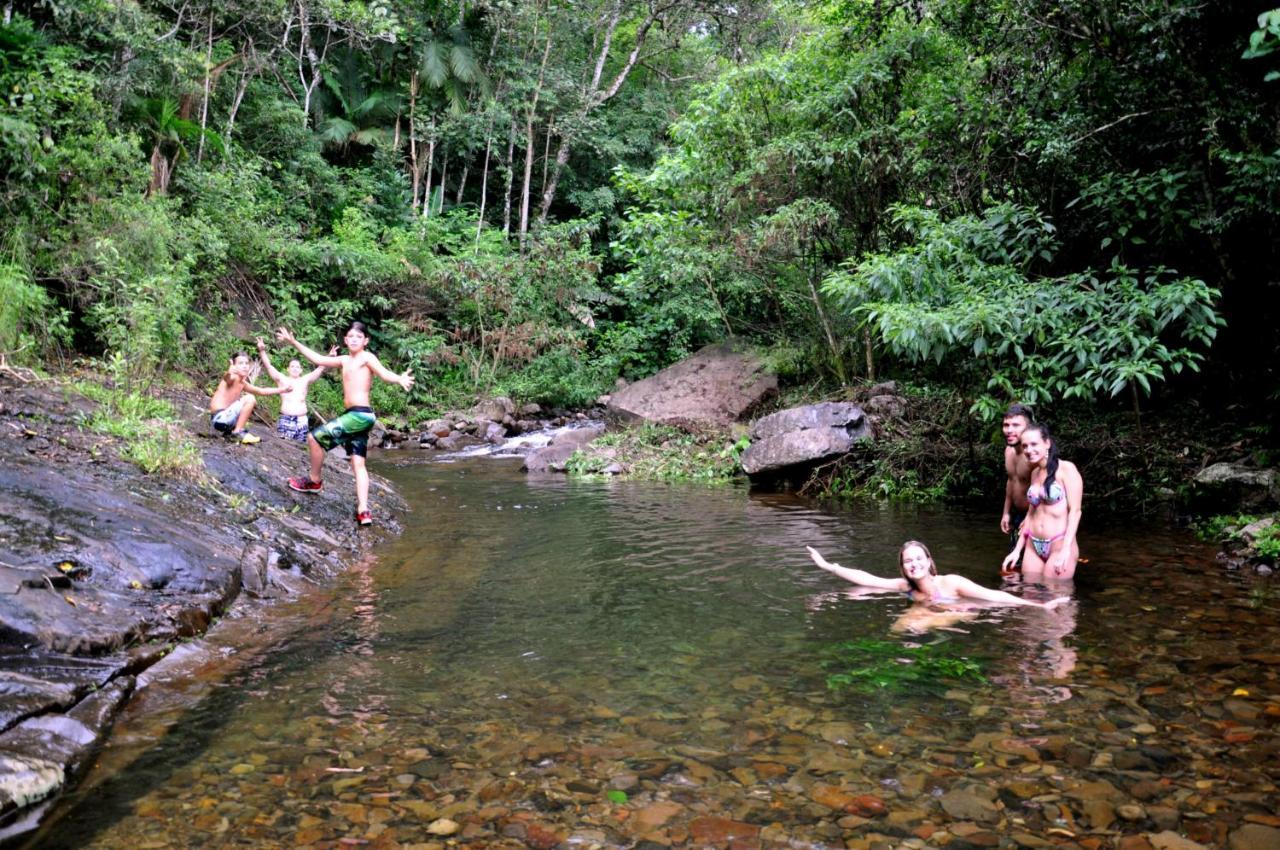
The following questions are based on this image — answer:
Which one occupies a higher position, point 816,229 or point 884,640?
point 816,229

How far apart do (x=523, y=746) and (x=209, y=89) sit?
1848cm

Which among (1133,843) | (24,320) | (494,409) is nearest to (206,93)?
(494,409)

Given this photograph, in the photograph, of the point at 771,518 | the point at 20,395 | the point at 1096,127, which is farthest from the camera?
the point at 771,518

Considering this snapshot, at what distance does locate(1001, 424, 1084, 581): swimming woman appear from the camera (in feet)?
20.9

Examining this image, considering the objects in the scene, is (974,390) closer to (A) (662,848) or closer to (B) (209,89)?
(A) (662,848)

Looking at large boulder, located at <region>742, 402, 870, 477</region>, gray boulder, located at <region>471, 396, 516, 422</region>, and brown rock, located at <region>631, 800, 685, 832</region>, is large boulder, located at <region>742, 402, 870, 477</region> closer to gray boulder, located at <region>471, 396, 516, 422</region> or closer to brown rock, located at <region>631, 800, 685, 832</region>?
brown rock, located at <region>631, 800, 685, 832</region>

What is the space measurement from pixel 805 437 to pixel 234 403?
7.29 m

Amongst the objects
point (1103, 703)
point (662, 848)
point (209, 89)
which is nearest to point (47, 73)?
point (209, 89)

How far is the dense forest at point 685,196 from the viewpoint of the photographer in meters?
7.85

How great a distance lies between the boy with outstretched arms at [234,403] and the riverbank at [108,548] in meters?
0.20

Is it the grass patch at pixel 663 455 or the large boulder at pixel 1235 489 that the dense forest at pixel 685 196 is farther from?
the grass patch at pixel 663 455

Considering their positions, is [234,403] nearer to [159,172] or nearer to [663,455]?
[663,455]

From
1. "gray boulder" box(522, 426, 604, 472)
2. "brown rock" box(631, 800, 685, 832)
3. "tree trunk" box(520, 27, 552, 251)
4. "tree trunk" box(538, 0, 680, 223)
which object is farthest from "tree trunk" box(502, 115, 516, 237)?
"brown rock" box(631, 800, 685, 832)

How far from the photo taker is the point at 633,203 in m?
29.5
